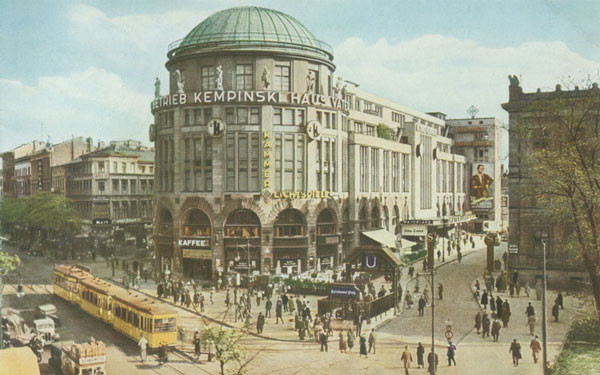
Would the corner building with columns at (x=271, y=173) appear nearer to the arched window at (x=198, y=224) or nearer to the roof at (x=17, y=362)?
the arched window at (x=198, y=224)

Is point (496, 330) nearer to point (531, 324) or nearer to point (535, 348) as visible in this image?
point (535, 348)

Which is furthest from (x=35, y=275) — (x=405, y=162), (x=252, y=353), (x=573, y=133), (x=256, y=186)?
(x=405, y=162)

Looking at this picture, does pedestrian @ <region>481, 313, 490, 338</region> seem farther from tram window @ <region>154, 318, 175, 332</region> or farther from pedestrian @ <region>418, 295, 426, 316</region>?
tram window @ <region>154, 318, 175, 332</region>

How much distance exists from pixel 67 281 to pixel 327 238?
1836 centimetres

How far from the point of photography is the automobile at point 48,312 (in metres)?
21.5

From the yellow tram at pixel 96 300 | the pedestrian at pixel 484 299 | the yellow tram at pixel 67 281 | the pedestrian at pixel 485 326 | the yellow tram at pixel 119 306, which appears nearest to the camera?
the yellow tram at pixel 119 306

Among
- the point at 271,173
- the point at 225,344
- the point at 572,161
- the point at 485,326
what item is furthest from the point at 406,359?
the point at 271,173

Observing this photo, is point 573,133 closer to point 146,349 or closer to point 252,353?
point 252,353

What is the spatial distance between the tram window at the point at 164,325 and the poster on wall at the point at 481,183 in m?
14.1

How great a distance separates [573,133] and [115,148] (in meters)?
18.7

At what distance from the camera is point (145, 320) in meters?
20.9

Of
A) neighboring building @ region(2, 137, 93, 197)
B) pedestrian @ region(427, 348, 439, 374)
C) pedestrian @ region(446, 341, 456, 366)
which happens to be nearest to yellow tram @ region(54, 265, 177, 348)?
neighboring building @ region(2, 137, 93, 197)

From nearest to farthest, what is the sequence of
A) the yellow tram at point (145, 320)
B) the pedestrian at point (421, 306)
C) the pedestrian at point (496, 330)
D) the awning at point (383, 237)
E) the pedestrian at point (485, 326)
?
the yellow tram at point (145, 320)
the pedestrian at point (496, 330)
the pedestrian at point (485, 326)
the pedestrian at point (421, 306)
the awning at point (383, 237)

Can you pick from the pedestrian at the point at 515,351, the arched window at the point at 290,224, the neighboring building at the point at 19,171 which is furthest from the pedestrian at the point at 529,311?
the neighboring building at the point at 19,171
